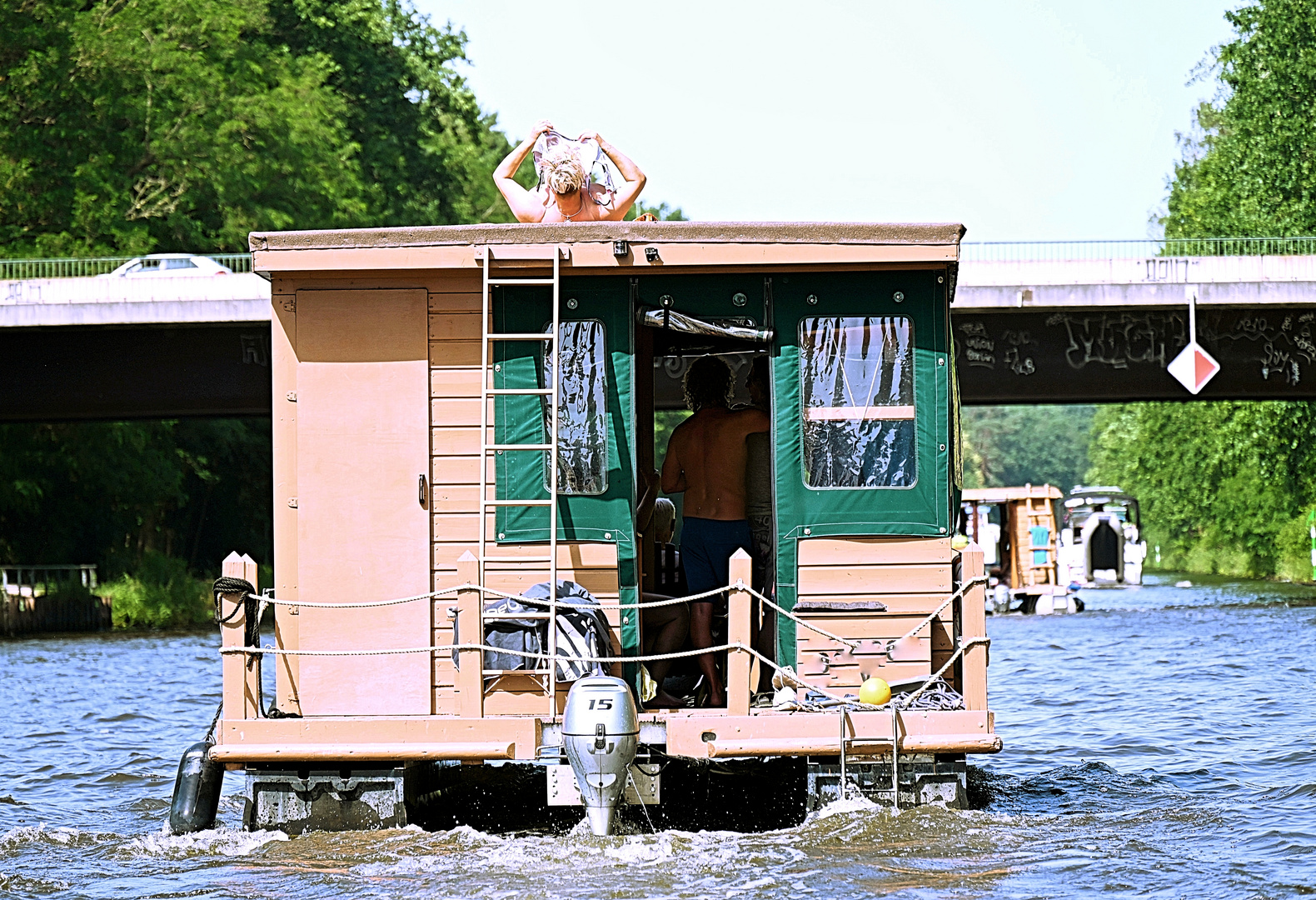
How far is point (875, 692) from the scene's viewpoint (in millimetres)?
9227

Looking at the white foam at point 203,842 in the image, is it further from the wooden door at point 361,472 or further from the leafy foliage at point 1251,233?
the leafy foliage at point 1251,233

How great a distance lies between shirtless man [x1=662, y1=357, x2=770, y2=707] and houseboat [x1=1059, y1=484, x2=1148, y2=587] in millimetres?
33917

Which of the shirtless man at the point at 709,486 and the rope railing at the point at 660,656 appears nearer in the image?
the rope railing at the point at 660,656

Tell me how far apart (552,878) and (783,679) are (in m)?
1.78

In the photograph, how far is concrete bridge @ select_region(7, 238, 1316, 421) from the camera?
74.5ft

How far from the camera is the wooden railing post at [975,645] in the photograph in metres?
9.12

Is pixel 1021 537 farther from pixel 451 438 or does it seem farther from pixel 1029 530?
pixel 451 438

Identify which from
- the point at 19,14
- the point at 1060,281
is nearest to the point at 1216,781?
the point at 1060,281

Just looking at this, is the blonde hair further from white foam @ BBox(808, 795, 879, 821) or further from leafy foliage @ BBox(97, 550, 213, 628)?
leafy foliage @ BBox(97, 550, 213, 628)

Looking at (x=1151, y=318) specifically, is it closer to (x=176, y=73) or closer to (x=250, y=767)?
(x=250, y=767)

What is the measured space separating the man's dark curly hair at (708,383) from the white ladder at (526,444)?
118 cm

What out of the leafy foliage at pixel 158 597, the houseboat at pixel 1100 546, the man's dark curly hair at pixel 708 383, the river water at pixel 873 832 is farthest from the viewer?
the houseboat at pixel 1100 546

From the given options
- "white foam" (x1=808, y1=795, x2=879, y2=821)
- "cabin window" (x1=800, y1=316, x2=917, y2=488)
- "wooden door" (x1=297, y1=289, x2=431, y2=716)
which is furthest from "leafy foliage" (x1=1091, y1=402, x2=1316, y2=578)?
"wooden door" (x1=297, y1=289, x2=431, y2=716)

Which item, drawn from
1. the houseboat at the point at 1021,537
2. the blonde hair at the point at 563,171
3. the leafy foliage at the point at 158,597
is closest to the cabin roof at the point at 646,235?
the blonde hair at the point at 563,171
